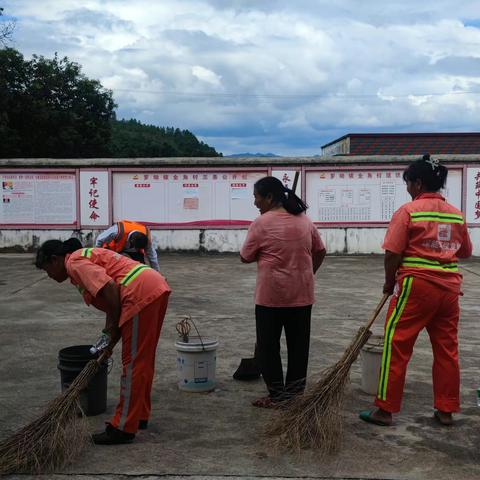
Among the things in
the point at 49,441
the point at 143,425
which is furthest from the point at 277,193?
the point at 49,441

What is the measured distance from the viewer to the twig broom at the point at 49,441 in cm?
343

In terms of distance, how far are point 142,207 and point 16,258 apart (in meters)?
2.83

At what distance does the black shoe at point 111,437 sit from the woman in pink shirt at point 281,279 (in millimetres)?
Result: 1093

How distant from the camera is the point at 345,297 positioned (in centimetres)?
905

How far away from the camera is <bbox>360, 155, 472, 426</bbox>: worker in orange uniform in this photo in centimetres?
393

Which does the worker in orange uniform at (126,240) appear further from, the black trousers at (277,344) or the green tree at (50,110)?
the green tree at (50,110)

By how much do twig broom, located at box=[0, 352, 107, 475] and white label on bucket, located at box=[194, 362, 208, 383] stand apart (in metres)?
1.21

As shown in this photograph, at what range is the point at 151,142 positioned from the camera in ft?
175

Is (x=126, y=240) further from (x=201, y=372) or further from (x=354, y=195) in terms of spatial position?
(x=354, y=195)

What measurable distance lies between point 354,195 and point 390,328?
9915 mm

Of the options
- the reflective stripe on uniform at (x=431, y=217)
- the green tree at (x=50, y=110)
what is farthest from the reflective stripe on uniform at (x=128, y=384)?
the green tree at (x=50, y=110)

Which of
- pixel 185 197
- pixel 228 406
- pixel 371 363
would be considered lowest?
pixel 228 406

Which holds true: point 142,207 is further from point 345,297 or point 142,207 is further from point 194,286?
point 345,297

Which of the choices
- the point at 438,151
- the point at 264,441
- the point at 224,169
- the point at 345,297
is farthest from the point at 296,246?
the point at 438,151
